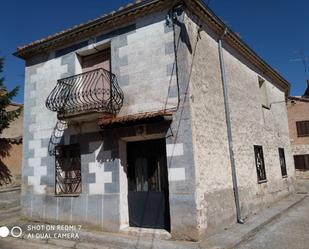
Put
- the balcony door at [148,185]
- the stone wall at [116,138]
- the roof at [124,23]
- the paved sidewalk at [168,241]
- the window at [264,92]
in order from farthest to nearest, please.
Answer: the window at [264,92], the roof at [124,23], the balcony door at [148,185], the stone wall at [116,138], the paved sidewalk at [168,241]

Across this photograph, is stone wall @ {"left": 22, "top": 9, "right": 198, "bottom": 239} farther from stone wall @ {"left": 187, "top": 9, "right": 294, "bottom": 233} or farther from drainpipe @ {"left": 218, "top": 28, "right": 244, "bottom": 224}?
drainpipe @ {"left": 218, "top": 28, "right": 244, "bottom": 224}

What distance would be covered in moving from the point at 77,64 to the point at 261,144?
6.62 m

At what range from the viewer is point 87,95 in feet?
24.1

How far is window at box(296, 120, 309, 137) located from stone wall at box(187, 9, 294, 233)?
13397mm

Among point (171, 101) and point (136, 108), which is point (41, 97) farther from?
point (171, 101)

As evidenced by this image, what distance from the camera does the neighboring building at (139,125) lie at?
6062mm

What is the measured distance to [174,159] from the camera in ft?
19.6

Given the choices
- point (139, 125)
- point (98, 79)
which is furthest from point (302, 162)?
point (98, 79)

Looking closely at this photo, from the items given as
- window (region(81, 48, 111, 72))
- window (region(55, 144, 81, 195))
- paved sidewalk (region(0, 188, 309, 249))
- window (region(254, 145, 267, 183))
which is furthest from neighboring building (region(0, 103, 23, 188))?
window (region(254, 145, 267, 183))

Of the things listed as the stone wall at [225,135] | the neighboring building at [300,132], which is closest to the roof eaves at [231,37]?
the stone wall at [225,135]

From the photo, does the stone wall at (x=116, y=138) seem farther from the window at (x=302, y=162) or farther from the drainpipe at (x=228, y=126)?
the window at (x=302, y=162)

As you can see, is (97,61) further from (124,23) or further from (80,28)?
(124,23)

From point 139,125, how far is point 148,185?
4.71ft

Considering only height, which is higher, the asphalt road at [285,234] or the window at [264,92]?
the window at [264,92]
